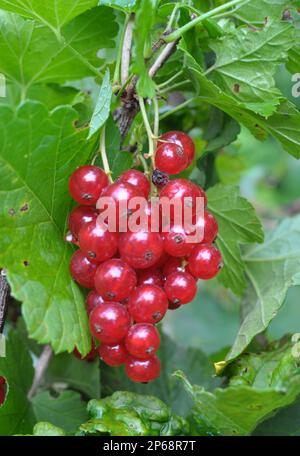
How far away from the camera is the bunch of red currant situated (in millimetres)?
824

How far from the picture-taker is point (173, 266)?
88cm

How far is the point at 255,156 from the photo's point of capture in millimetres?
3158

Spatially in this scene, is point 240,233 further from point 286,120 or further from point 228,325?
point 228,325

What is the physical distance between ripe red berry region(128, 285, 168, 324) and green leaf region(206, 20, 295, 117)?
308mm

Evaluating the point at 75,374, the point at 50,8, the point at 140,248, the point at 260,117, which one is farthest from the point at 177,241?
the point at 75,374

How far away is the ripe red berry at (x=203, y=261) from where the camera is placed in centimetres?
86

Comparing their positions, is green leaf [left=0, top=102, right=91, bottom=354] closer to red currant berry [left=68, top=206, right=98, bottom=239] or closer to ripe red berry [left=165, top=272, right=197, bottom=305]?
red currant berry [left=68, top=206, right=98, bottom=239]

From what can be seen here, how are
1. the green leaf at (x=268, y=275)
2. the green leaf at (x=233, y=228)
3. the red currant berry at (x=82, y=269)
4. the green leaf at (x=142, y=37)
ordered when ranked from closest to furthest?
the green leaf at (x=142, y=37) → the red currant berry at (x=82, y=269) → the green leaf at (x=268, y=275) → the green leaf at (x=233, y=228)

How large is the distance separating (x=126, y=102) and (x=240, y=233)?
1.12 feet

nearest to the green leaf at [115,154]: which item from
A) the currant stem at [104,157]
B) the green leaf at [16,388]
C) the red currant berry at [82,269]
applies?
the currant stem at [104,157]

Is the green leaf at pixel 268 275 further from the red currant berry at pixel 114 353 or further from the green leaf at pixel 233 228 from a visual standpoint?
the red currant berry at pixel 114 353

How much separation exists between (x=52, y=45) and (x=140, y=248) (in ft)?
1.42

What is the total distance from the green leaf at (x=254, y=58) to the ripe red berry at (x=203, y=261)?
23cm

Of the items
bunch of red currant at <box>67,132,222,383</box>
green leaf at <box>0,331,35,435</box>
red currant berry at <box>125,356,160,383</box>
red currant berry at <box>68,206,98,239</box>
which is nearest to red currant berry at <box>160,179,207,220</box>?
bunch of red currant at <box>67,132,222,383</box>
